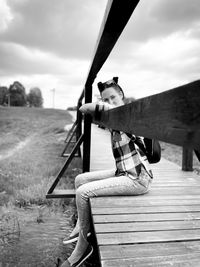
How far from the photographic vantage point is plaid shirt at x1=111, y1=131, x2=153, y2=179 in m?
2.39

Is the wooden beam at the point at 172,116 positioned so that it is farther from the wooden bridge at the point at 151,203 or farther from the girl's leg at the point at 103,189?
the girl's leg at the point at 103,189

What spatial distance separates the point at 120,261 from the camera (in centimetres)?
160

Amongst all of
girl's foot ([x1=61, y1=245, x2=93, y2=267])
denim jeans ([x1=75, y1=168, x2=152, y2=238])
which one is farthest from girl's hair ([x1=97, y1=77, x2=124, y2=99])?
girl's foot ([x1=61, y1=245, x2=93, y2=267])

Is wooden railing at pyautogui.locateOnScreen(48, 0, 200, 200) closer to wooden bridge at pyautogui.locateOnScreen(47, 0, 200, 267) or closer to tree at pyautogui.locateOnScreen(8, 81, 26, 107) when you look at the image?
wooden bridge at pyautogui.locateOnScreen(47, 0, 200, 267)

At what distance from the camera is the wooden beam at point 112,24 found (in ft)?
4.69

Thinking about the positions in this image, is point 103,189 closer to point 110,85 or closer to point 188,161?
point 110,85

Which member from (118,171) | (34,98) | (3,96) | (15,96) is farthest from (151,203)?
(34,98)

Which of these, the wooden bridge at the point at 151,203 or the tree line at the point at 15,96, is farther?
the tree line at the point at 15,96

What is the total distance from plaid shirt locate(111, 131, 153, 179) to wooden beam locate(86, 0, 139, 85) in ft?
2.11

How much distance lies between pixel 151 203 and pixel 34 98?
98714 mm

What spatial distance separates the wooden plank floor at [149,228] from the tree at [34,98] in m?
96.8

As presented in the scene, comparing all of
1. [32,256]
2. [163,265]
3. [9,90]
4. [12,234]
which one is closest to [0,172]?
[12,234]

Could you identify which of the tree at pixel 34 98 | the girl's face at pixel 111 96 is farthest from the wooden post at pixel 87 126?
the tree at pixel 34 98

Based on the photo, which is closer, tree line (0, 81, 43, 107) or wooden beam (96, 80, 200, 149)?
wooden beam (96, 80, 200, 149)
